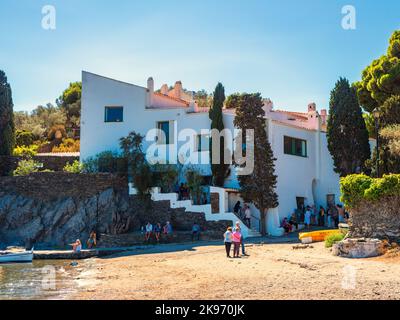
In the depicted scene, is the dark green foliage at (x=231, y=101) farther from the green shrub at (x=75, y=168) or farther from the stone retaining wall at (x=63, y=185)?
the green shrub at (x=75, y=168)

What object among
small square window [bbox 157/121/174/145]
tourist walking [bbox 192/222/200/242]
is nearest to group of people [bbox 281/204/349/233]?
tourist walking [bbox 192/222/200/242]

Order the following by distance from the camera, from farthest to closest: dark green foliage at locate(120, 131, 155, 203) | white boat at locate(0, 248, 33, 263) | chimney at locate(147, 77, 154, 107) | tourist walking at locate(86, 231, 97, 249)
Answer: chimney at locate(147, 77, 154, 107)
dark green foliage at locate(120, 131, 155, 203)
tourist walking at locate(86, 231, 97, 249)
white boat at locate(0, 248, 33, 263)

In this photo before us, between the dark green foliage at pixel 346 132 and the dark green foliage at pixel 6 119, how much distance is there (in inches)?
950

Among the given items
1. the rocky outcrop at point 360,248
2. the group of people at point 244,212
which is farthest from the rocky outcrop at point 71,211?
the rocky outcrop at point 360,248

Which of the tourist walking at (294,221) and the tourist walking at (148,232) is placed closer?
the tourist walking at (148,232)

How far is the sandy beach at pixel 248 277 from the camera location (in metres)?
15.2

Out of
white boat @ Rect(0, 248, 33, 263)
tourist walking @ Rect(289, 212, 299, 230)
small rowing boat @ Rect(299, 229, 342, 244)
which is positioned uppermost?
tourist walking @ Rect(289, 212, 299, 230)

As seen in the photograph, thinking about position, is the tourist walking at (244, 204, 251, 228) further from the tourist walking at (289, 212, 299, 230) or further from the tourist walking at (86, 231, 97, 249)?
the tourist walking at (86, 231, 97, 249)

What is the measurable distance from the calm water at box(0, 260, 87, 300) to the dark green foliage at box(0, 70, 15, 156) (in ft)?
54.3

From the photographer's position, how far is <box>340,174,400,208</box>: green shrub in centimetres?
2172

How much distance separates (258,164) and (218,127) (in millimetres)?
4045

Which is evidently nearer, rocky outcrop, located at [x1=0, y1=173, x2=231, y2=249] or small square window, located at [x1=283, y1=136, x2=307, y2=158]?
rocky outcrop, located at [x1=0, y1=173, x2=231, y2=249]

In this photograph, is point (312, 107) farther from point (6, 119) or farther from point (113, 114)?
point (6, 119)

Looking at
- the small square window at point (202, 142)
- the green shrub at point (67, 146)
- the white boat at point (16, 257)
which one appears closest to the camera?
the white boat at point (16, 257)
